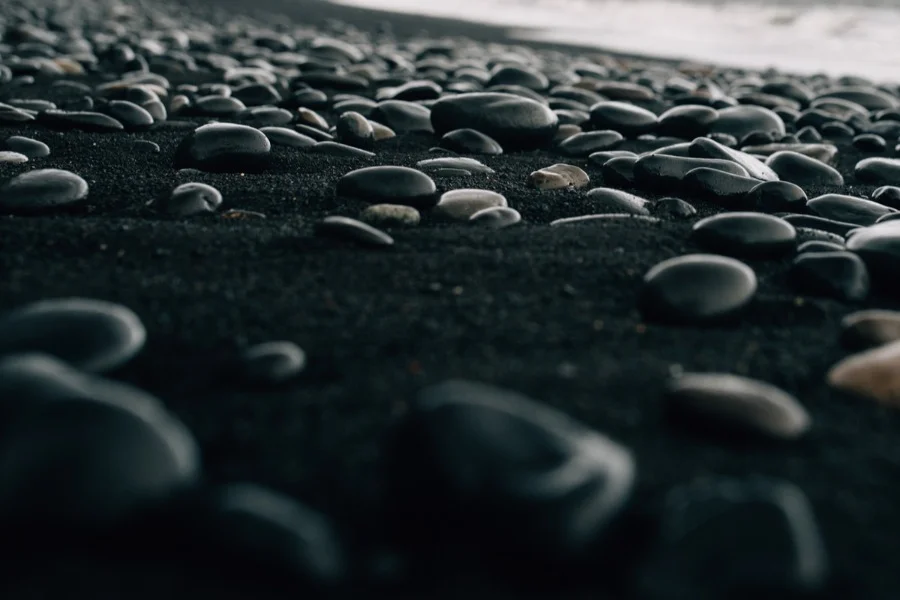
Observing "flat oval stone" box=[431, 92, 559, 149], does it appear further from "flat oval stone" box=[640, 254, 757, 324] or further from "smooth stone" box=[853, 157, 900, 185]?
"flat oval stone" box=[640, 254, 757, 324]

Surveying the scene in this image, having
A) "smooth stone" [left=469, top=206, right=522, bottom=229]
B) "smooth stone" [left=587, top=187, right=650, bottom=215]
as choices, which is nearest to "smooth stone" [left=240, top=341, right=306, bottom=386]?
"smooth stone" [left=469, top=206, right=522, bottom=229]

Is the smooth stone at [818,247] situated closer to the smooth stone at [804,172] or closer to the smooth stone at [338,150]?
the smooth stone at [804,172]

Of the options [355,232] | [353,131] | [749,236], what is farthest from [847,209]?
[353,131]

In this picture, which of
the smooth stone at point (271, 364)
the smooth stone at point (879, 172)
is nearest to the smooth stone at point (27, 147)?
the smooth stone at point (271, 364)

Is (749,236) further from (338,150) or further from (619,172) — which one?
(338,150)

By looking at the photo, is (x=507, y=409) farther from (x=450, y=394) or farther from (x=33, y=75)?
(x=33, y=75)

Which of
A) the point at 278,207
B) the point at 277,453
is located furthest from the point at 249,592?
the point at 278,207
